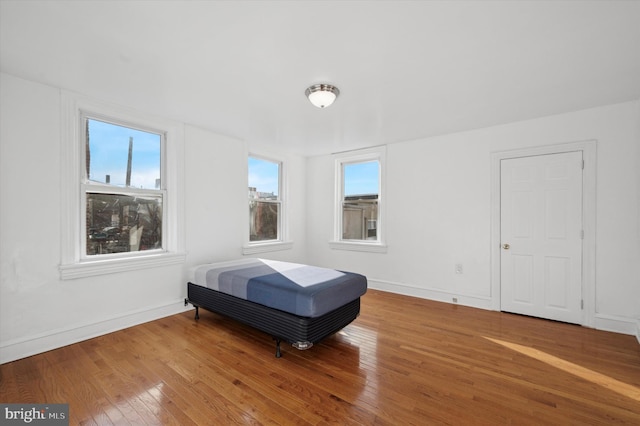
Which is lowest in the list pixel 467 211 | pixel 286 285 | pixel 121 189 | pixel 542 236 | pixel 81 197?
pixel 286 285

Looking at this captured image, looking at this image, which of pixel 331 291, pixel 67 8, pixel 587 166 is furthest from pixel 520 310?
pixel 67 8

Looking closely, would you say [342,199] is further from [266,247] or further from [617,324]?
[617,324]

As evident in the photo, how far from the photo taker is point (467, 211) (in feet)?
12.7

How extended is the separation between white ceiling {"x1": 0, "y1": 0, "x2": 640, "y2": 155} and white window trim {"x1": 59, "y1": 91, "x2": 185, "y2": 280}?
180 mm

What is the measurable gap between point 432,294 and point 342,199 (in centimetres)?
223

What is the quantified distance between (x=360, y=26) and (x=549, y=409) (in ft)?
8.91

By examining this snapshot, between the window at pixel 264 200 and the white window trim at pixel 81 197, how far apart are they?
1300 millimetres

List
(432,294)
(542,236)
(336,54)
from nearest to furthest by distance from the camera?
1. (336,54)
2. (542,236)
3. (432,294)

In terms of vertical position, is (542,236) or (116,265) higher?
(542,236)

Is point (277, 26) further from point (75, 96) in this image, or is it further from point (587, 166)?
point (587, 166)

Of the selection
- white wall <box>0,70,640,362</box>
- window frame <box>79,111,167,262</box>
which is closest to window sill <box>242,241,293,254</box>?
white wall <box>0,70,640,362</box>

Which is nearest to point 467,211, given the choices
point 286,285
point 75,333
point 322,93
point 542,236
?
point 542,236

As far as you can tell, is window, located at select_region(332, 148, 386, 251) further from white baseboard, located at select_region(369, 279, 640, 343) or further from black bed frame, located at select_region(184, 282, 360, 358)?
black bed frame, located at select_region(184, 282, 360, 358)

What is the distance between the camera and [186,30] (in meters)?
1.81
